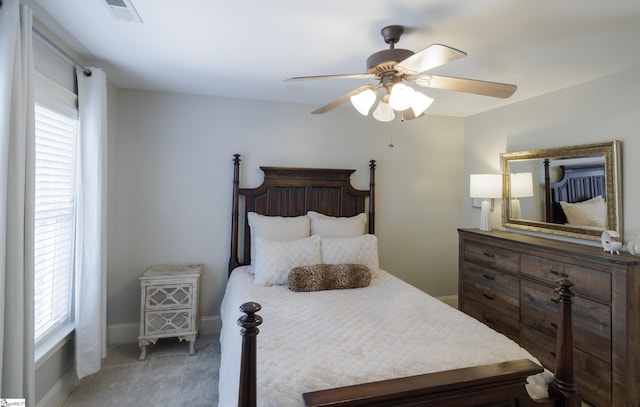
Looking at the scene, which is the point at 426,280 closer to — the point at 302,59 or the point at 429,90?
the point at 429,90

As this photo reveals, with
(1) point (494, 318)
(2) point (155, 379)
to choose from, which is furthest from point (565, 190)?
(2) point (155, 379)

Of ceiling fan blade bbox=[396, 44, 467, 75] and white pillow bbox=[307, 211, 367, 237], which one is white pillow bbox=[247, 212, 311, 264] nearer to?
white pillow bbox=[307, 211, 367, 237]

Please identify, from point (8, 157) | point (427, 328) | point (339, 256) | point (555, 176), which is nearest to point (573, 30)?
point (555, 176)

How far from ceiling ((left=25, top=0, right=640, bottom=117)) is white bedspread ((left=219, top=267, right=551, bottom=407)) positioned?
5.61 feet

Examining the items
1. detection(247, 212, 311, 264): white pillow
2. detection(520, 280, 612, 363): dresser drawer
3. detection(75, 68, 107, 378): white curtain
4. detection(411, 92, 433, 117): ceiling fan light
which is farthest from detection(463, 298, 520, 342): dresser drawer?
detection(75, 68, 107, 378): white curtain

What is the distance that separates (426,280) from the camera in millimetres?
3746

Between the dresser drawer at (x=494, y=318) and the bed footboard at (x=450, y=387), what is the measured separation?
1.39 m

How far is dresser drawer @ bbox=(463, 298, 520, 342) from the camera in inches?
104

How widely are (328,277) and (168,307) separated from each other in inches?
55.8

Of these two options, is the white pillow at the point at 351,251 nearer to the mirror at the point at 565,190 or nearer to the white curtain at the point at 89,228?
the mirror at the point at 565,190

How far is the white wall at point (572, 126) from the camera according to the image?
2.24 m

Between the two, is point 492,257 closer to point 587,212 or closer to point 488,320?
point 488,320

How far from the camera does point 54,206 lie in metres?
2.03

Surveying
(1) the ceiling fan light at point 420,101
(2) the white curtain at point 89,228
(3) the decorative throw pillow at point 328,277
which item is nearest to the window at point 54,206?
(2) the white curtain at point 89,228
